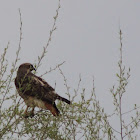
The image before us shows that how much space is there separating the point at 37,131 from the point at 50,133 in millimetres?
204

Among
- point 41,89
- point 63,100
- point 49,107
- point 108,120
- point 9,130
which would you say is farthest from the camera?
point 41,89

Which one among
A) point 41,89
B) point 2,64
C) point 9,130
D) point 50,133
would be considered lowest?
point 9,130

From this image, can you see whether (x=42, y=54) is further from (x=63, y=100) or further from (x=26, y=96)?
(x=26, y=96)

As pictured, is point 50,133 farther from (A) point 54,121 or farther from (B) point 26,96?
(B) point 26,96

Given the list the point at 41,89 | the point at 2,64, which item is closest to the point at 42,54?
the point at 2,64

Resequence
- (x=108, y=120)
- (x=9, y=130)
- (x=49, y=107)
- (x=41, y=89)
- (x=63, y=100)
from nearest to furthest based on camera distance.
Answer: (x=9, y=130) < (x=108, y=120) < (x=63, y=100) < (x=49, y=107) < (x=41, y=89)

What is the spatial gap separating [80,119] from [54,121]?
0.42m

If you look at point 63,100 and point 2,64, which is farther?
point 63,100

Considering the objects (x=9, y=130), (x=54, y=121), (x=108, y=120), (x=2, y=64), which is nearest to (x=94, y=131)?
(x=108, y=120)

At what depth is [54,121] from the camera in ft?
18.8

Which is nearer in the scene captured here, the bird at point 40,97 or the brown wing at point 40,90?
the bird at point 40,97

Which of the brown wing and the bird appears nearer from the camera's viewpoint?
the bird

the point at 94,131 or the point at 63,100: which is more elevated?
the point at 63,100

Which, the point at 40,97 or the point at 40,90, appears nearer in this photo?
the point at 40,90
